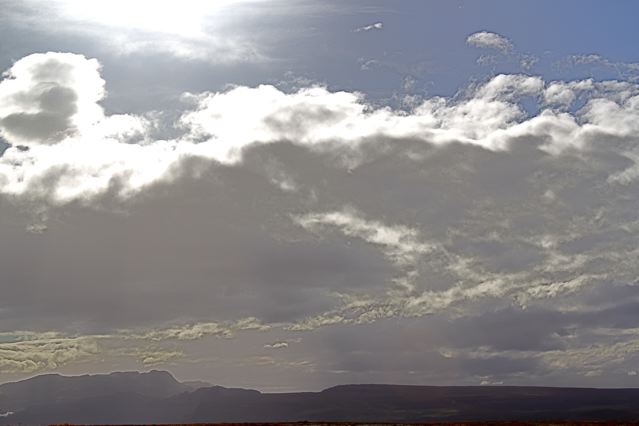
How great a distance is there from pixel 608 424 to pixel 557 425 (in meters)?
8.37

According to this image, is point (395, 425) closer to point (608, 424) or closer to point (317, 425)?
point (317, 425)

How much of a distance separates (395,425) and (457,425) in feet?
43.5

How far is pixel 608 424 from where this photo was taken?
125375 mm

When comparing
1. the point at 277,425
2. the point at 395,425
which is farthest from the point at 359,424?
the point at 277,425

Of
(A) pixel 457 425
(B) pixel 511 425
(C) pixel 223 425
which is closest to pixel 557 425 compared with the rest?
(B) pixel 511 425

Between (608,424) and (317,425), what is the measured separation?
4768 centimetres

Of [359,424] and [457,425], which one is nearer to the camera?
[457,425]

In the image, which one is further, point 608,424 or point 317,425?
point 317,425

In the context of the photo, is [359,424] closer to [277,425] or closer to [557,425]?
[277,425]

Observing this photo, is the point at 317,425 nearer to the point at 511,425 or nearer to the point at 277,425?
the point at 277,425

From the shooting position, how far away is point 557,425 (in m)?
130

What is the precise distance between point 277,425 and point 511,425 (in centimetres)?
3883

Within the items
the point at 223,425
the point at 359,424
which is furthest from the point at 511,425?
the point at 223,425

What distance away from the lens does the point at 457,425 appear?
422ft
